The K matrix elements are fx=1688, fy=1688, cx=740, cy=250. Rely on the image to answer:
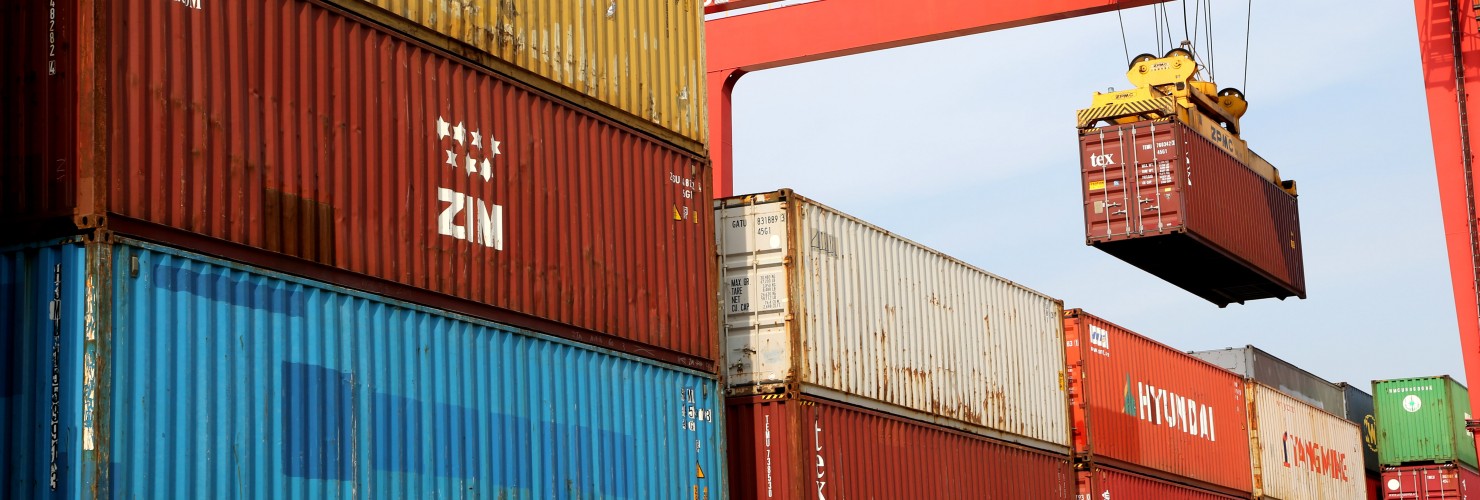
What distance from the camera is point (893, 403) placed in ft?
65.3

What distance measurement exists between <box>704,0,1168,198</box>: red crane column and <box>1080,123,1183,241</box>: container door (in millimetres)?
2243

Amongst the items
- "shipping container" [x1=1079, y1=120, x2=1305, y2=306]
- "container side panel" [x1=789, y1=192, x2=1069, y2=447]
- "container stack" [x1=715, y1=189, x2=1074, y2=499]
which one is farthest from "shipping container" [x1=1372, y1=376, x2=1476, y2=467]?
"container stack" [x1=715, y1=189, x2=1074, y2=499]

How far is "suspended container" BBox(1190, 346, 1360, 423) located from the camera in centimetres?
4384

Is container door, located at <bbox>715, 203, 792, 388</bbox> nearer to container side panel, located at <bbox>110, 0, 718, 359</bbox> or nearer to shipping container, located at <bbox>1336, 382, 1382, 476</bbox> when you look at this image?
container side panel, located at <bbox>110, 0, 718, 359</bbox>

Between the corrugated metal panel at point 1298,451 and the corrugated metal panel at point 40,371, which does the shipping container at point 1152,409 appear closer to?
the corrugated metal panel at point 1298,451

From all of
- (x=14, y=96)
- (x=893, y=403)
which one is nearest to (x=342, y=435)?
(x=14, y=96)

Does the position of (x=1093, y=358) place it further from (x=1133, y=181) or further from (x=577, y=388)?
(x=577, y=388)

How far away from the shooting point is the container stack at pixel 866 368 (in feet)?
58.5

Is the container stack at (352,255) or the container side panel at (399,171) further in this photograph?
the container side panel at (399,171)

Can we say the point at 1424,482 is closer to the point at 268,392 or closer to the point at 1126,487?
the point at 1126,487

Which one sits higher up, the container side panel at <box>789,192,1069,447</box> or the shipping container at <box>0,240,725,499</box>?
the container side panel at <box>789,192,1069,447</box>

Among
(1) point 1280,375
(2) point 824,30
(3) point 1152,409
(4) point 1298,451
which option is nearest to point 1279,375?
(1) point 1280,375

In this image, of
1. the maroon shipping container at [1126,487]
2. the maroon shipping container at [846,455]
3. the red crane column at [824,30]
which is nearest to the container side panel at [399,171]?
the maroon shipping container at [846,455]

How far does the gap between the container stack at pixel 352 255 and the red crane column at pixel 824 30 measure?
878 cm
